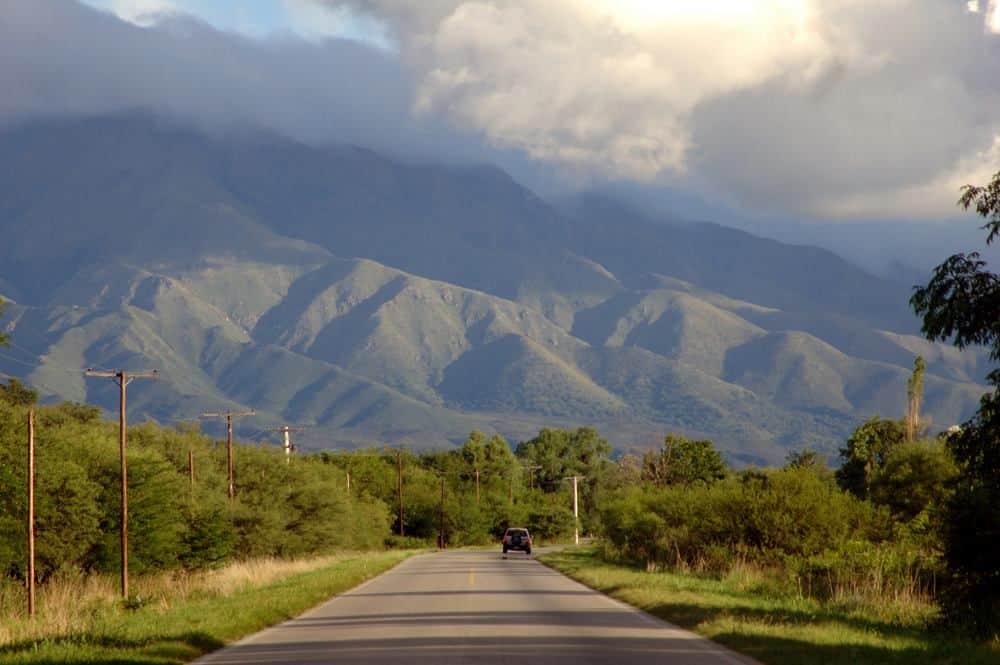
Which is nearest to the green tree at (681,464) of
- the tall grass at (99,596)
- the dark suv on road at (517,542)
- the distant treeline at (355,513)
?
the distant treeline at (355,513)

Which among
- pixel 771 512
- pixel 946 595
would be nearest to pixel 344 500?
pixel 771 512

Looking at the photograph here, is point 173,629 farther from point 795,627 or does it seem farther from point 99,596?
point 99,596

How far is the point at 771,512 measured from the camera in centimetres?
4578

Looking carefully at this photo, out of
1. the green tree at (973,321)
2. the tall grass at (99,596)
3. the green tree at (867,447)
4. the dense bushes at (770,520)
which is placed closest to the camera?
the green tree at (973,321)

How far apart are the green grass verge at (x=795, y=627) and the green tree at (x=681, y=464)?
4101 cm

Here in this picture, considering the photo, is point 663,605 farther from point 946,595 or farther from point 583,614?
point 946,595

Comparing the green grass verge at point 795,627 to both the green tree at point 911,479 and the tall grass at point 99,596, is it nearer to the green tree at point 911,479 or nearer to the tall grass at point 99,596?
the tall grass at point 99,596

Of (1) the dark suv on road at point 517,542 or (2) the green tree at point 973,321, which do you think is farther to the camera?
(1) the dark suv on road at point 517,542

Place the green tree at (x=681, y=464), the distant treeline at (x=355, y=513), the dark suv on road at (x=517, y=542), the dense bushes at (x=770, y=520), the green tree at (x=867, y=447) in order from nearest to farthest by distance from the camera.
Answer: the distant treeline at (x=355, y=513)
the dense bushes at (x=770, y=520)
the green tree at (x=867, y=447)
the dark suv on road at (x=517, y=542)
the green tree at (x=681, y=464)

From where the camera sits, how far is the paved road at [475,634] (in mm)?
21781

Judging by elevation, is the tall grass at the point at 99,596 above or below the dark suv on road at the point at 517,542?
above

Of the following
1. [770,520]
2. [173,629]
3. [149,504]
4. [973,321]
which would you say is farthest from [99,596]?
[973,321]

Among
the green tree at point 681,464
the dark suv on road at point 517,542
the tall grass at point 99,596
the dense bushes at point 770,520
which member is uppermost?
the green tree at point 681,464

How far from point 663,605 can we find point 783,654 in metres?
10.6
